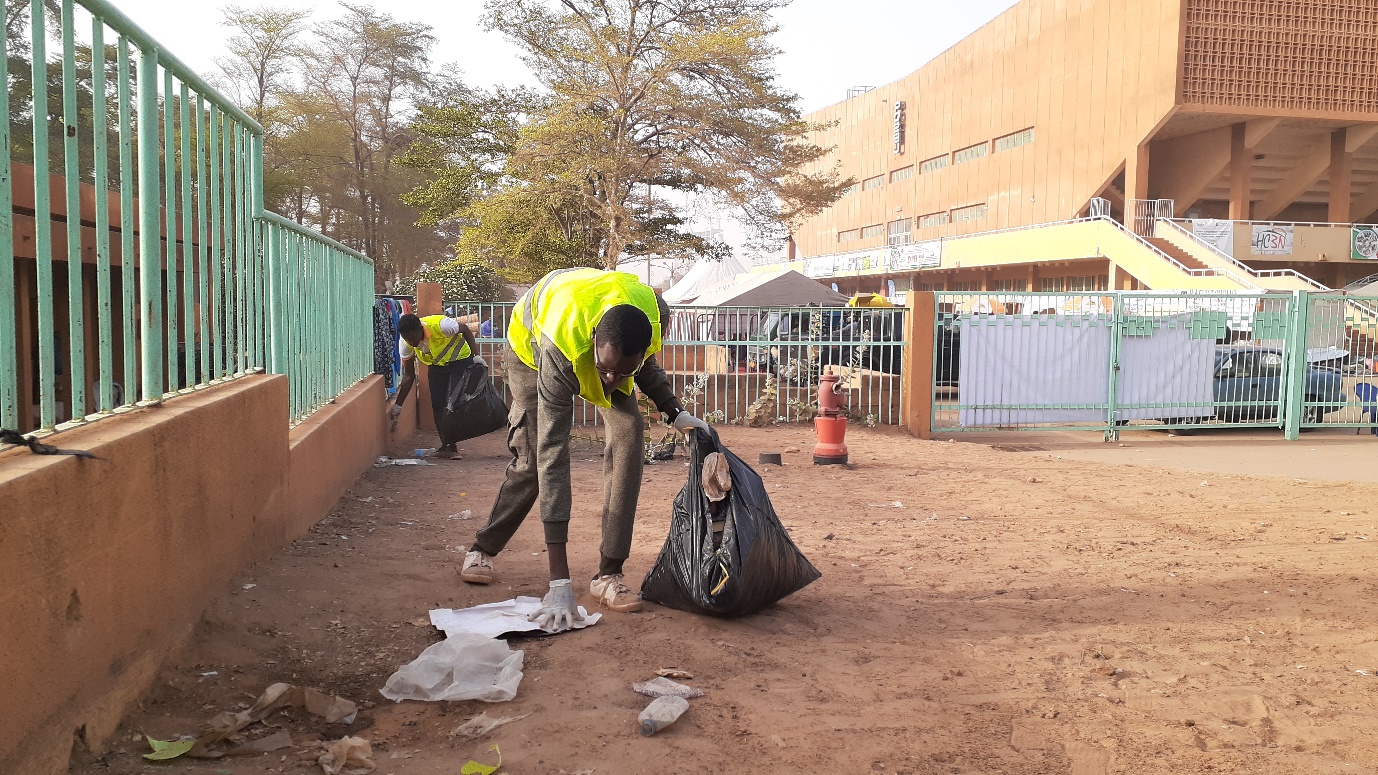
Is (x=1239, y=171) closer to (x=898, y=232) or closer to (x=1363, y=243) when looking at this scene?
(x=1363, y=243)

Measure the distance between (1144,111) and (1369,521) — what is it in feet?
96.8

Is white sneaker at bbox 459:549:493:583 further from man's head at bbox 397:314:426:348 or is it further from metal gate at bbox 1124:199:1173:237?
metal gate at bbox 1124:199:1173:237

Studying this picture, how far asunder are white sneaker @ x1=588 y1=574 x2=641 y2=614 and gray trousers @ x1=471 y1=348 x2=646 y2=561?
0.10 metres

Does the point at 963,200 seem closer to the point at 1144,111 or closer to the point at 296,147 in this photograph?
the point at 1144,111

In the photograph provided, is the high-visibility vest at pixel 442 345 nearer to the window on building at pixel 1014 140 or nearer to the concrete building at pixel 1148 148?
the concrete building at pixel 1148 148

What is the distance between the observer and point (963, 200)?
143ft

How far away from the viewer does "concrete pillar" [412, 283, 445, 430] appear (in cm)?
1100

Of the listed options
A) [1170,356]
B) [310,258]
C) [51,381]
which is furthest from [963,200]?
[51,381]

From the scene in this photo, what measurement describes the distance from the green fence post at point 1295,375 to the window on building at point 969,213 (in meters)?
31.9

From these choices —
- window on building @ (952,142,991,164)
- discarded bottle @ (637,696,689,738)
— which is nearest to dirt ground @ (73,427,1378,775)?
discarded bottle @ (637,696,689,738)

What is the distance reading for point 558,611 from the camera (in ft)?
11.5

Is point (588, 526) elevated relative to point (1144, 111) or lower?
lower

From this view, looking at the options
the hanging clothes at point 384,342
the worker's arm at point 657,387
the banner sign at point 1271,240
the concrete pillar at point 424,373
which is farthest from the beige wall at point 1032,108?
the worker's arm at point 657,387

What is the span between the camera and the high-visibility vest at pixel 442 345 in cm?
790
